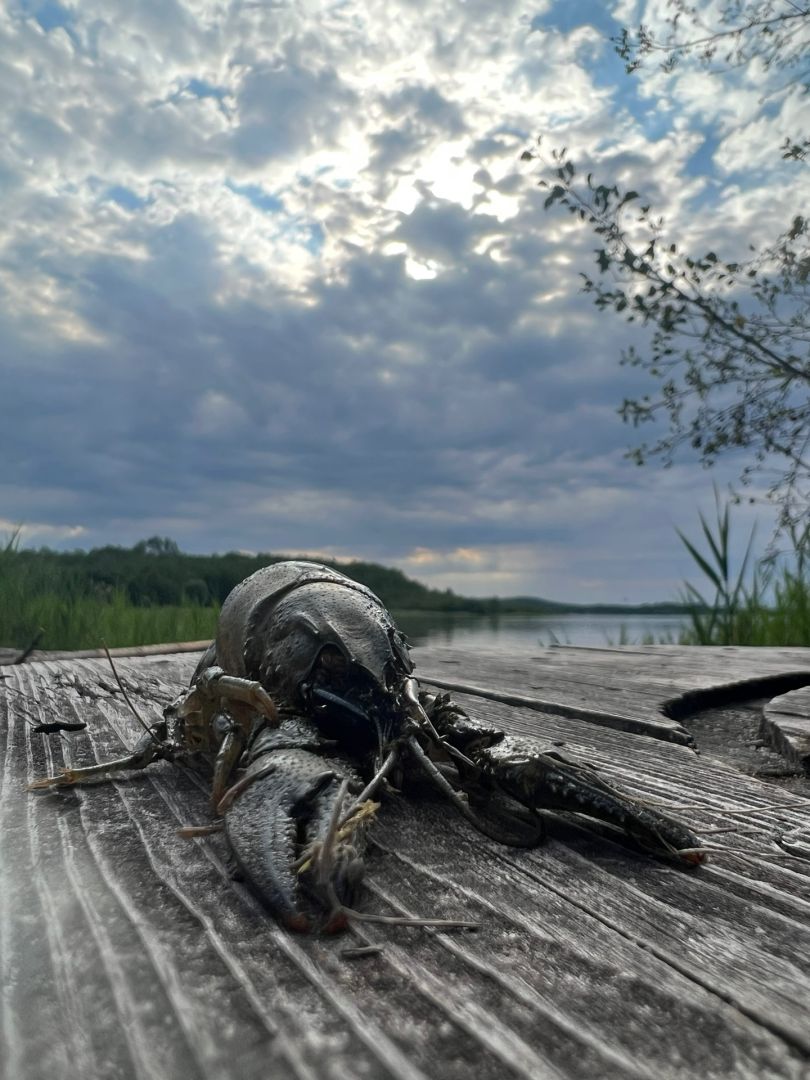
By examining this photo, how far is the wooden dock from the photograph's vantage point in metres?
0.99

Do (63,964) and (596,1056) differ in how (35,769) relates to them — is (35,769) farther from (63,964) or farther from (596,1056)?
(596,1056)

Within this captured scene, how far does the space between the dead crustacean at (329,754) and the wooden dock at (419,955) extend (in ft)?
0.24

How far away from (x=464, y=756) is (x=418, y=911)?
583mm

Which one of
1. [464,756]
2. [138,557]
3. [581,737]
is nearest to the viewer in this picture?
[464,756]

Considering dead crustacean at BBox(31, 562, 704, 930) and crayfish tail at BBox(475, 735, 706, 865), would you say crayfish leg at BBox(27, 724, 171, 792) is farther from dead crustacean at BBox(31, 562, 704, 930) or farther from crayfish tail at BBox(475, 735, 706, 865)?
crayfish tail at BBox(475, 735, 706, 865)

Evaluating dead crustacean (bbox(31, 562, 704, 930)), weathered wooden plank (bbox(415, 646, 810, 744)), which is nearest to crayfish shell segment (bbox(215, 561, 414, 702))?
dead crustacean (bbox(31, 562, 704, 930))

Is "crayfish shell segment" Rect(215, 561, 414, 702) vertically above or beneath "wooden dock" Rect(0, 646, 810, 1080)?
above

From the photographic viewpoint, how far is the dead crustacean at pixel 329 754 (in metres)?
1.39

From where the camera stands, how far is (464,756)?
75.3 inches

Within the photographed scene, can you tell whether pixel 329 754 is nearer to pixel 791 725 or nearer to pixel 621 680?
pixel 791 725

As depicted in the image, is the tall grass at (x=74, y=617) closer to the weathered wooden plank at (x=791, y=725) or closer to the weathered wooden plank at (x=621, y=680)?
the weathered wooden plank at (x=621, y=680)

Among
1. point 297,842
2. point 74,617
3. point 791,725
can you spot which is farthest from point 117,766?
point 74,617

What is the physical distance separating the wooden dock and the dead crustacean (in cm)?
7

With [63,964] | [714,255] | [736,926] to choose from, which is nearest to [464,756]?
[736,926]
